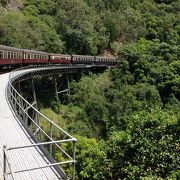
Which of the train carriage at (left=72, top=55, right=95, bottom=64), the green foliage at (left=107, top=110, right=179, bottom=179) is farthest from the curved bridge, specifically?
the train carriage at (left=72, top=55, right=95, bottom=64)

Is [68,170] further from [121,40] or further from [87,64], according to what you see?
[121,40]

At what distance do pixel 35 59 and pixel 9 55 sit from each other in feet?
30.0

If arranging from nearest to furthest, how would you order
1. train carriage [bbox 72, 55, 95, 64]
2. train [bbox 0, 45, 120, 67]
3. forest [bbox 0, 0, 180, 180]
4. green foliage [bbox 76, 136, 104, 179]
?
1. forest [bbox 0, 0, 180, 180]
2. green foliage [bbox 76, 136, 104, 179]
3. train [bbox 0, 45, 120, 67]
4. train carriage [bbox 72, 55, 95, 64]

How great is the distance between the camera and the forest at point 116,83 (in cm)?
1338

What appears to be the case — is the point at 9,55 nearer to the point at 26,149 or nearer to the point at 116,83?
the point at 26,149

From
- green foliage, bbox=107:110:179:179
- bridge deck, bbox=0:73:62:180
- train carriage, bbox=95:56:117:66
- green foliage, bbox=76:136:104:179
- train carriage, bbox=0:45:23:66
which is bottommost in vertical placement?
green foliage, bbox=76:136:104:179

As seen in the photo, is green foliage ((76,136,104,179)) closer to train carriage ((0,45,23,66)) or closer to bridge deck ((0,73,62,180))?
bridge deck ((0,73,62,180))

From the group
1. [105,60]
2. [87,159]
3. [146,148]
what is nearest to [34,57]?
[105,60]

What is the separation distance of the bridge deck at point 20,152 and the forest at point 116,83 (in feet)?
12.0

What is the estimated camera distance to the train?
1156 inches

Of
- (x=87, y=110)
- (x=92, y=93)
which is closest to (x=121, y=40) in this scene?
(x=92, y=93)

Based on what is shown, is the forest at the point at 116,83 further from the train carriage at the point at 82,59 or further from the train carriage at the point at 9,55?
the train carriage at the point at 9,55

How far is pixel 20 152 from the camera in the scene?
967 cm

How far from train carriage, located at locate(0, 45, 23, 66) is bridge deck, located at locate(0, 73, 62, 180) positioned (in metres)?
13.4
